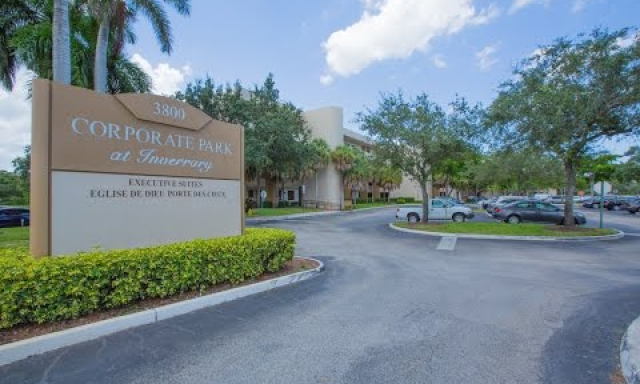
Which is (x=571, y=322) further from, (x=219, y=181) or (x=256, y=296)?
(x=219, y=181)

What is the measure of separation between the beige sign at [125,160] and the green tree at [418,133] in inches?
489

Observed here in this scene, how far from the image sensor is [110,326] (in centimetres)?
438

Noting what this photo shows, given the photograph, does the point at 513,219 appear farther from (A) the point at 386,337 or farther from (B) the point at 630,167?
(B) the point at 630,167

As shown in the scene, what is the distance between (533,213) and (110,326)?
72.1 feet

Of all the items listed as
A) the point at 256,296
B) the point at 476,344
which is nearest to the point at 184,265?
the point at 256,296

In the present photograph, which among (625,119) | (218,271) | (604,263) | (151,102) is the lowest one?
(604,263)

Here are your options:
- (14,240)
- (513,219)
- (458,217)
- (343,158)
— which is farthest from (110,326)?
(343,158)

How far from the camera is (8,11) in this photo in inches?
687

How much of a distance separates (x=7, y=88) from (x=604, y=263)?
27.4 m

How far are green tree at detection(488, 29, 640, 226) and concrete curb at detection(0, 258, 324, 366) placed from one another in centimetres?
1302

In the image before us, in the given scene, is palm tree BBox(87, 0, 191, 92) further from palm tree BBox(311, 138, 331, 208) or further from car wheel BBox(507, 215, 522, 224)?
palm tree BBox(311, 138, 331, 208)

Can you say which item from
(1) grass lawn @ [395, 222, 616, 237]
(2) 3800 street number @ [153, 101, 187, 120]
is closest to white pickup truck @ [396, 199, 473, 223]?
(1) grass lawn @ [395, 222, 616, 237]

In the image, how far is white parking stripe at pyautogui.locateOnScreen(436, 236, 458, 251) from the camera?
11664mm

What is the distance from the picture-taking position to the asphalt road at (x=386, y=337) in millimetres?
3482
